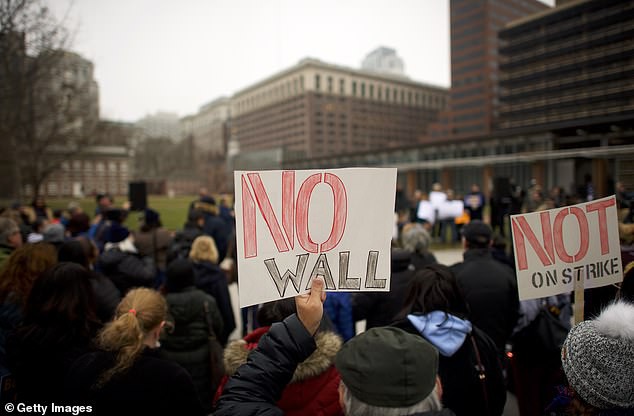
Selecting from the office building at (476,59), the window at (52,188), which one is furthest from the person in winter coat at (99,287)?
the office building at (476,59)

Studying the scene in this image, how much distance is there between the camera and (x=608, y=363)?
1.44 m

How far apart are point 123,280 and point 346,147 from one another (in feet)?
382

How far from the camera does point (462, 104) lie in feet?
299

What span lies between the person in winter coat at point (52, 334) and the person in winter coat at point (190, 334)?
3.15 feet

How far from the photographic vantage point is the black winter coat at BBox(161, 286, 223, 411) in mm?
3451

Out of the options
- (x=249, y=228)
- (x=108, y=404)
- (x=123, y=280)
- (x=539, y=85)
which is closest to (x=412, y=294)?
(x=249, y=228)

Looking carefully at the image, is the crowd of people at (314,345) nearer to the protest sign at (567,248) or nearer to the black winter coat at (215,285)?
the black winter coat at (215,285)

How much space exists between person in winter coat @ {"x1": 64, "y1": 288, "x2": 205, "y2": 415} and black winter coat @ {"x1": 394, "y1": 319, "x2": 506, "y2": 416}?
1.24 meters

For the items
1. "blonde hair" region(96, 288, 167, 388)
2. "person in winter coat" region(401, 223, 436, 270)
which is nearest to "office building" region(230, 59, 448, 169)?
"person in winter coat" region(401, 223, 436, 270)

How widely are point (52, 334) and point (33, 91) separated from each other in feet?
54.3

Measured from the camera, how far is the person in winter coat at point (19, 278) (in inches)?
113

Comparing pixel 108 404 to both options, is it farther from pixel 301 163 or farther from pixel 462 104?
pixel 462 104

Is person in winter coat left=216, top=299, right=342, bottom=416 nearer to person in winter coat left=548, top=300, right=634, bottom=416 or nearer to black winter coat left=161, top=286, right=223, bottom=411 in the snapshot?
person in winter coat left=548, top=300, right=634, bottom=416

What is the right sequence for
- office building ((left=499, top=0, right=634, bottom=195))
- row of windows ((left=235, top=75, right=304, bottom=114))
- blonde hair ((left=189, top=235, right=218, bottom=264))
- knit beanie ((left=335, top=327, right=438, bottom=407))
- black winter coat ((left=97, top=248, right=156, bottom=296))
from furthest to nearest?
row of windows ((left=235, top=75, right=304, bottom=114)), office building ((left=499, top=0, right=634, bottom=195)), blonde hair ((left=189, top=235, right=218, bottom=264)), black winter coat ((left=97, top=248, right=156, bottom=296)), knit beanie ((left=335, top=327, right=438, bottom=407))
